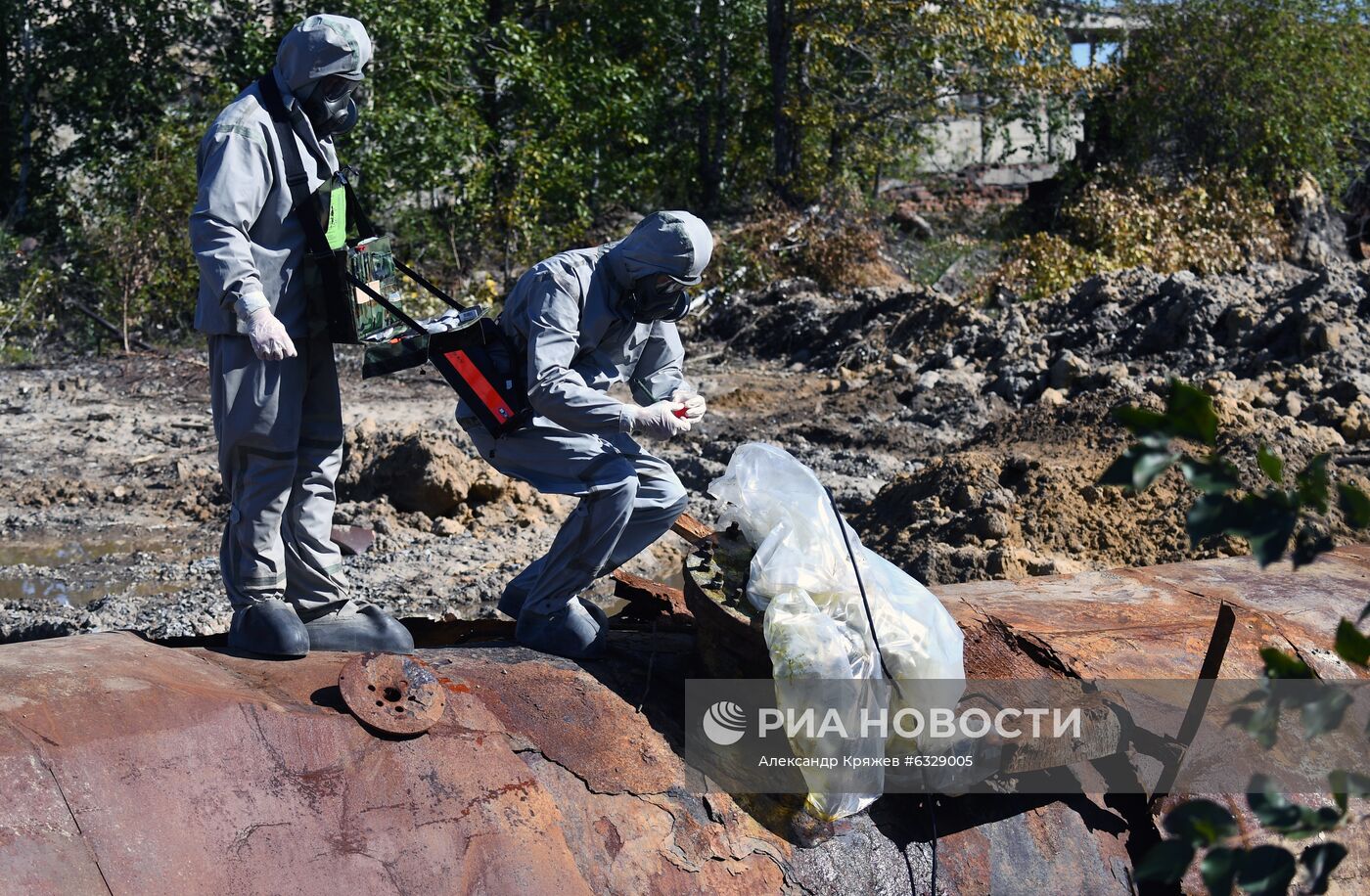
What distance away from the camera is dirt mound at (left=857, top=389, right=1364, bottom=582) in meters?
6.52

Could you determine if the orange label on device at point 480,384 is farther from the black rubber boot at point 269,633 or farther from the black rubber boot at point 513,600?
the black rubber boot at point 269,633

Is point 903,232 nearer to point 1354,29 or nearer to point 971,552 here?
point 1354,29

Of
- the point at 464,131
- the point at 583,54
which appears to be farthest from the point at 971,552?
the point at 583,54

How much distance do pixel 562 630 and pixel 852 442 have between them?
6847 mm

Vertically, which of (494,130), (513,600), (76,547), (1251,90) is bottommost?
(76,547)

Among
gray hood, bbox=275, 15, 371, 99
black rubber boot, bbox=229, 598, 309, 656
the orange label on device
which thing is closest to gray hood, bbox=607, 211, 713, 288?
the orange label on device

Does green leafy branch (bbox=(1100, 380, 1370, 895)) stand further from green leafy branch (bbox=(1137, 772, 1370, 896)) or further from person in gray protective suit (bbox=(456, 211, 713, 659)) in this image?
person in gray protective suit (bbox=(456, 211, 713, 659))

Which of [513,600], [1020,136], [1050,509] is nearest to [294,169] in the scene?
[513,600]

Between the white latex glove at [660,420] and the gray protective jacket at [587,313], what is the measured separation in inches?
1.7

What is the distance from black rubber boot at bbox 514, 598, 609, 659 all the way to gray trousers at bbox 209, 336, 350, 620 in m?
0.49

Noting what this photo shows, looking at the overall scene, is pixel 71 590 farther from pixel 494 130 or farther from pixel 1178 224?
pixel 1178 224

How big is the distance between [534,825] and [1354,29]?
17.6 metres

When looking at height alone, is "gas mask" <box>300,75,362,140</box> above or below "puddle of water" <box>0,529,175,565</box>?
above

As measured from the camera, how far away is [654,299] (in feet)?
11.5
